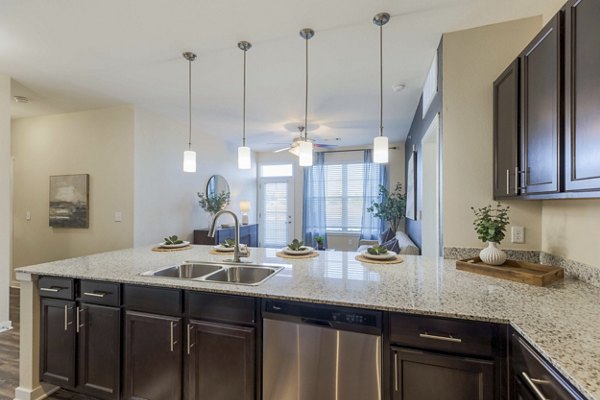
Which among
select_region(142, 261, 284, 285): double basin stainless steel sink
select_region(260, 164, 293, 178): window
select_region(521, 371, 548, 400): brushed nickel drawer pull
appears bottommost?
Answer: select_region(521, 371, 548, 400): brushed nickel drawer pull

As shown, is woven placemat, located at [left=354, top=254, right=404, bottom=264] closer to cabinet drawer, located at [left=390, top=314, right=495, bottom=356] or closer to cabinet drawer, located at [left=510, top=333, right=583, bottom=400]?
cabinet drawer, located at [left=390, top=314, right=495, bottom=356]

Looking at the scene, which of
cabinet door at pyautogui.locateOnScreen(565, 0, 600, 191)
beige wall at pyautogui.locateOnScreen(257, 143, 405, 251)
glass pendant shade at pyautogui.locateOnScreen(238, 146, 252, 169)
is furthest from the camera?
beige wall at pyautogui.locateOnScreen(257, 143, 405, 251)

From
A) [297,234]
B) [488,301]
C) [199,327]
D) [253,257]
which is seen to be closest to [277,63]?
[253,257]

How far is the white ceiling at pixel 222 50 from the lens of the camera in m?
1.92

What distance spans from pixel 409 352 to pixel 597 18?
1540mm

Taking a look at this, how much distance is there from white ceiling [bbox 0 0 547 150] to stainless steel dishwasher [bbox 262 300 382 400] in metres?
1.89

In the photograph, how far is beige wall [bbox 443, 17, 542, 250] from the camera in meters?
2.02

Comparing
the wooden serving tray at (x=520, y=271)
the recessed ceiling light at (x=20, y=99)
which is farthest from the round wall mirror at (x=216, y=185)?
the wooden serving tray at (x=520, y=271)

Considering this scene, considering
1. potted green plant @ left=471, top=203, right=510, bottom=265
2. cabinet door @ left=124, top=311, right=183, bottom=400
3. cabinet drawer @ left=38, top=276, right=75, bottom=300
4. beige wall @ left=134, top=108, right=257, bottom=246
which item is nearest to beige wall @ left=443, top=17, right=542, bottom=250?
potted green plant @ left=471, top=203, right=510, bottom=265

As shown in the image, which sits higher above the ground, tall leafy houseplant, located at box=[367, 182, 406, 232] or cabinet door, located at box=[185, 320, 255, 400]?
tall leafy houseplant, located at box=[367, 182, 406, 232]

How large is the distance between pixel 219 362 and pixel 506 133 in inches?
87.5

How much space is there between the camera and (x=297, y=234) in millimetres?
6805

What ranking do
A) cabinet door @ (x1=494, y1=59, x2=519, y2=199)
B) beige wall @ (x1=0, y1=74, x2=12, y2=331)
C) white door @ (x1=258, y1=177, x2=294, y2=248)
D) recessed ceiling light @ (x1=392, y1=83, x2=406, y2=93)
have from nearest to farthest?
cabinet door @ (x1=494, y1=59, x2=519, y2=199), beige wall @ (x1=0, y1=74, x2=12, y2=331), recessed ceiling light @ (x1=392, y1=83, x2=406, y2=93), white door @ (x1=258, y1=177, x2=294, y2=248)

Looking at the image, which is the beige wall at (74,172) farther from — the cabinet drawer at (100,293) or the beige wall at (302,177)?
the beige wall at (302,177)
